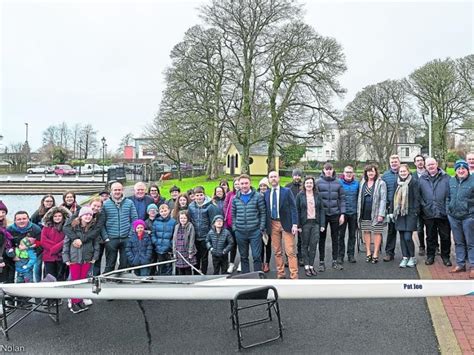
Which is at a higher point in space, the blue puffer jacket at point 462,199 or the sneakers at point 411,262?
the blue puffer jacket at point 462,199

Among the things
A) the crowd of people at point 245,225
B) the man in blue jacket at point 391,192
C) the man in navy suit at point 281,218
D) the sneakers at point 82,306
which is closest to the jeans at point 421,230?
the crowd of people at point 245,225

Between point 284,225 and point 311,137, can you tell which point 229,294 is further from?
point 311,137

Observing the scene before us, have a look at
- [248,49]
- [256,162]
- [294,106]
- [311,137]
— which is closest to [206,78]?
[248,49]

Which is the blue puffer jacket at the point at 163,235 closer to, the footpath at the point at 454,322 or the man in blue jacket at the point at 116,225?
the man in blue jacket at the point at 116,225

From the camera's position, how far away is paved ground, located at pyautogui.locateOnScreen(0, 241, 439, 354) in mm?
3957

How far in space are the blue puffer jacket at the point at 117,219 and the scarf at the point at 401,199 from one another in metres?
4.14

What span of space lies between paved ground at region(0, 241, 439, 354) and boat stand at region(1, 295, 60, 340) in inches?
3.6

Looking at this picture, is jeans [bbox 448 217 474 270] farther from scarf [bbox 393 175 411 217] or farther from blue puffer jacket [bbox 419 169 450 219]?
scarf [bbox 393 175 411 217]

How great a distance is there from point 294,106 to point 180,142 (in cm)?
832

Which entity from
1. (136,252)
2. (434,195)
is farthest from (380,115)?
(136,252)

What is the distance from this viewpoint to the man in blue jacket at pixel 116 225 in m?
5.57

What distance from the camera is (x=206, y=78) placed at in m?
27.6

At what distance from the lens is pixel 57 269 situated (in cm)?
535

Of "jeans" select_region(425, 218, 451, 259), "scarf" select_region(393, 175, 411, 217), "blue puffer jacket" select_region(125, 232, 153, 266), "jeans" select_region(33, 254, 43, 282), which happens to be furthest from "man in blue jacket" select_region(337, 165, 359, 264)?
"jeans" select_region(33, 254, 43, 282)
